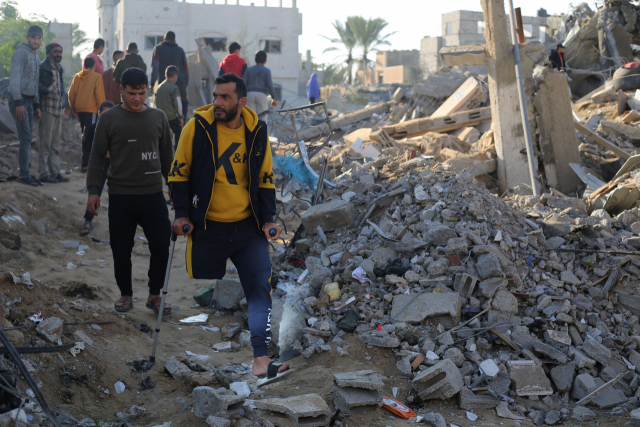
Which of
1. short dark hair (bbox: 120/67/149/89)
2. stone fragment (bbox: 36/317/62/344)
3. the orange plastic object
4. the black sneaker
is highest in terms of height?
short dark hair (bbox: 120/67/149/89)

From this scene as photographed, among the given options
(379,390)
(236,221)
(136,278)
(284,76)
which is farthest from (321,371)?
(284,76)

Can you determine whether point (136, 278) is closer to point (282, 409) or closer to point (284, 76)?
point (282, 409)

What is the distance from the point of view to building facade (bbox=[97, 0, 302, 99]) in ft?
91.5

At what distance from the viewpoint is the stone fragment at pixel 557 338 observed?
396 centimetres

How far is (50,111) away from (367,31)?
2941cm

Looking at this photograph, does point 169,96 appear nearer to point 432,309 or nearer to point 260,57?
point 260,57

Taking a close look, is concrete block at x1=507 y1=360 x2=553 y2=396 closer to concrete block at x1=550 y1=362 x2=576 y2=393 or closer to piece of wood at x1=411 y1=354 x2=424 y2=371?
concrete block at x1=550 y1=362 x2=576 y2=393

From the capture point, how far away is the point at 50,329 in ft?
10.7

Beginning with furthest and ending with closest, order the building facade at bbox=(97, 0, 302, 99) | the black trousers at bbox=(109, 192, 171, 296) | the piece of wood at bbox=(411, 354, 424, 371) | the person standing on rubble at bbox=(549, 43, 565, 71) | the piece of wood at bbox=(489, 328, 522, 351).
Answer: the building facade at bbox=(97, 0, 302, 99) → the person standing on rubble at bbox=(549, 43, 565, 71) → the black trousers at bbox=(109, 192, 171, 296) → the piece of wood at bbox=(489, 328, 522, 351) → the piece of wood at bbox=(411, 354, 424, 371)

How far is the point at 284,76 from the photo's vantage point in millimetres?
29812

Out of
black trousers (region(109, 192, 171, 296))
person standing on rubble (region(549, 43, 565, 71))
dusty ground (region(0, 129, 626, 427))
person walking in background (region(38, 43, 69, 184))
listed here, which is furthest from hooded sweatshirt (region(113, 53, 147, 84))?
person standing on rubble (region(549, 43, 565, 71))

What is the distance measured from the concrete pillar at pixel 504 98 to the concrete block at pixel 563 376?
14.8ft

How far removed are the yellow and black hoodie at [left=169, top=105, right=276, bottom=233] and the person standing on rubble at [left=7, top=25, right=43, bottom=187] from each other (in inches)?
194

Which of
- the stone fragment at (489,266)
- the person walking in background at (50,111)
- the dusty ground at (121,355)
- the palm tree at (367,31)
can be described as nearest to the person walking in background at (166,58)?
the person walking in background at (50,111)
